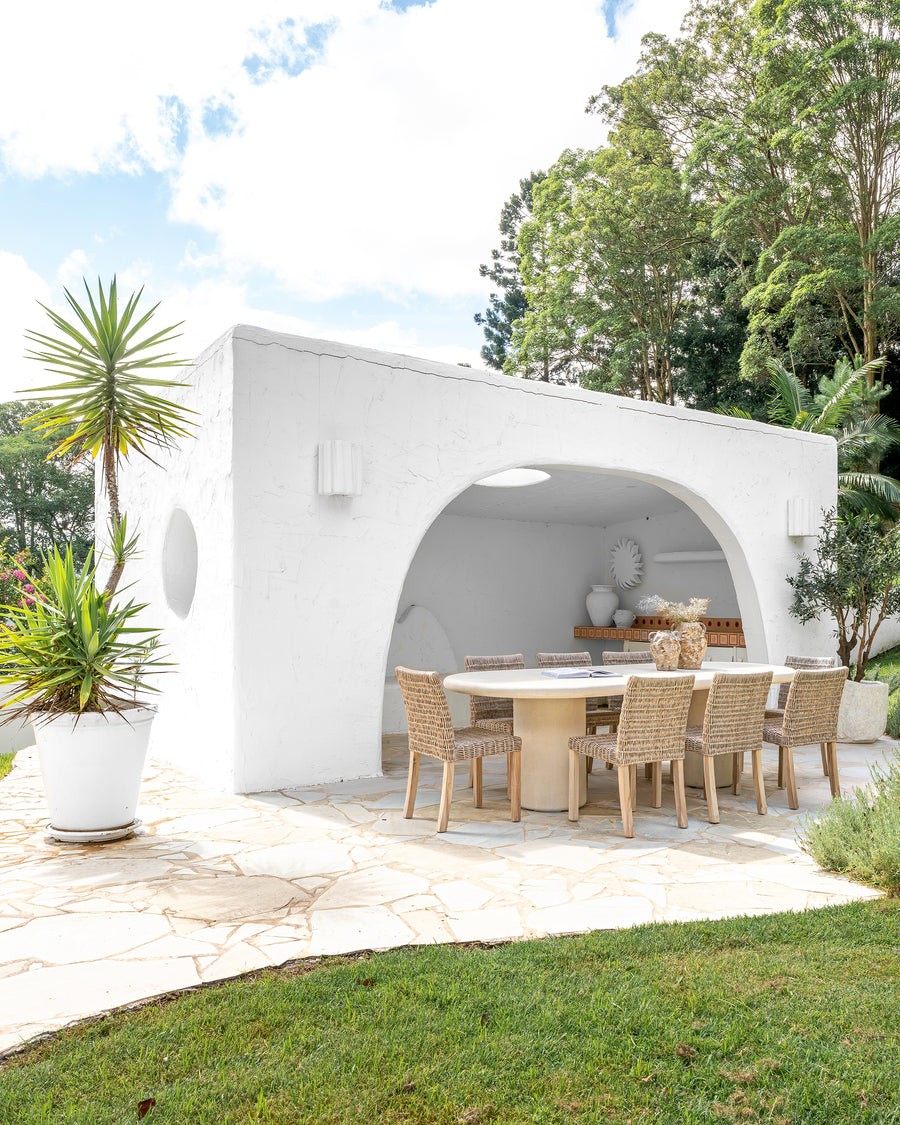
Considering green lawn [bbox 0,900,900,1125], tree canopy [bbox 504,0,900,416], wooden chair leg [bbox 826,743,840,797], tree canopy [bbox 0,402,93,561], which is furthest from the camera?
tree canopy [bbox 0,402,93,561]

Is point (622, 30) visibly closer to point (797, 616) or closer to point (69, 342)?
point (797, 616)

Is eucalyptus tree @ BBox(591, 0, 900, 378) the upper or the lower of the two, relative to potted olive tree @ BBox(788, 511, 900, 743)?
upper

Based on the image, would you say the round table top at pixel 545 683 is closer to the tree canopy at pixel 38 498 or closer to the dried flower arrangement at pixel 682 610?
the dried flower arrangement at pixel 682 610

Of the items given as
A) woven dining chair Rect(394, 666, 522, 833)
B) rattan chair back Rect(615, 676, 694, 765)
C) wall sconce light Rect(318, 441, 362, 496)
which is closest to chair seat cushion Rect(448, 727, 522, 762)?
woven dining chair Rect(394, 666, 522, 833)

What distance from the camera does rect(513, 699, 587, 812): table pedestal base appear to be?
524 cm

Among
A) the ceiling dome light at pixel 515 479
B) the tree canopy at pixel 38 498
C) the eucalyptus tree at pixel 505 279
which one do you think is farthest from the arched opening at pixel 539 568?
the tree canopy at pixel 38 498

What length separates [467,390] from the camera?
650 centimetres

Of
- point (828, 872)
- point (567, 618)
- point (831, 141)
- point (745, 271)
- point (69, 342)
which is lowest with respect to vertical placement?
point (828, 872)

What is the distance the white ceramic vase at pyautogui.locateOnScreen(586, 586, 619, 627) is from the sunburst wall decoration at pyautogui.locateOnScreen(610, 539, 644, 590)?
26 cm

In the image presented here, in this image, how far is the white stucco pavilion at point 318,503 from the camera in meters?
5.62

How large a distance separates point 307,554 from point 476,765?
1830 millimetres

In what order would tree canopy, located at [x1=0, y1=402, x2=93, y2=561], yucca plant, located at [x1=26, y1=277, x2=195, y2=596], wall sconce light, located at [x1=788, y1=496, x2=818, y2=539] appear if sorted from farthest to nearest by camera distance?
tree canopy, located at [x1=0, y1=402, x2=93, y2=561] → wall sconce light, located at [x1=788, y1=496, x2=818, y2=539] → yucca plant, located at [x1=26, y1=277, x2=195, y2=596]

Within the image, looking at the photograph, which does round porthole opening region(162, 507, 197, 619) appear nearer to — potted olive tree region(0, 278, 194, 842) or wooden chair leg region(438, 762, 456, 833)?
potted olive tree region(0, 278, 194, 842)

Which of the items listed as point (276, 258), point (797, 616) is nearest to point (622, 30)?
point (276, 258)
